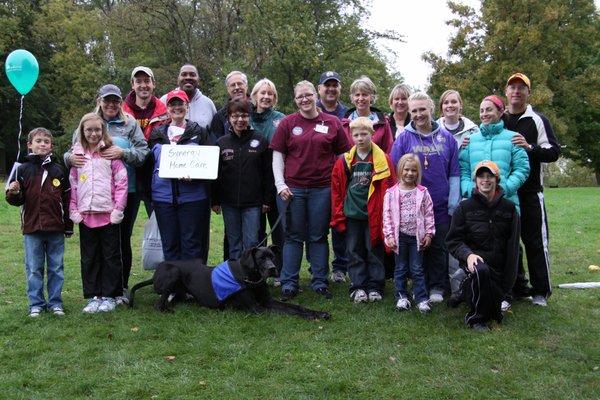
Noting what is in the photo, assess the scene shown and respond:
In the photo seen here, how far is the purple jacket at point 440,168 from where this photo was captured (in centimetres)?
586

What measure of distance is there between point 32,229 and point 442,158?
4113mm

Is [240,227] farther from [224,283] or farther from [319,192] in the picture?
[319,192]

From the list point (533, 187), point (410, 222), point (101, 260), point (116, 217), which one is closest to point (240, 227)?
point (116, 217)

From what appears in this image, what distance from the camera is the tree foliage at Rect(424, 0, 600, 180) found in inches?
1089

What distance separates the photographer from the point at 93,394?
3814 millimetres

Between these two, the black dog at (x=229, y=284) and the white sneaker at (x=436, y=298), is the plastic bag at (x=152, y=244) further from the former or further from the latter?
the white sneaker at (x=436, y=298)

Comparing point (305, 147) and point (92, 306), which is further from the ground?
point (305, 147)

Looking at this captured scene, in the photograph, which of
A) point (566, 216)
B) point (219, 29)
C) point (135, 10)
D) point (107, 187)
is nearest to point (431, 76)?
point (219, 29)

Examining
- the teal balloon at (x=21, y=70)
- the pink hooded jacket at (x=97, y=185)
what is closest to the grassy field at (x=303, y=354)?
the pink hooded jacket at (x=97, y=185)

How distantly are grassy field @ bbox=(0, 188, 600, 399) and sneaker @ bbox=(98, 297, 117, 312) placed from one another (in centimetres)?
13

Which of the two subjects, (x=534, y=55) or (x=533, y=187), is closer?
(x=533, y=187)

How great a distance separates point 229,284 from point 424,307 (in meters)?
1.93

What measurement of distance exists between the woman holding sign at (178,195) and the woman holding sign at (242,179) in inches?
8.9

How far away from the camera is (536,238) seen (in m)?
5.87
